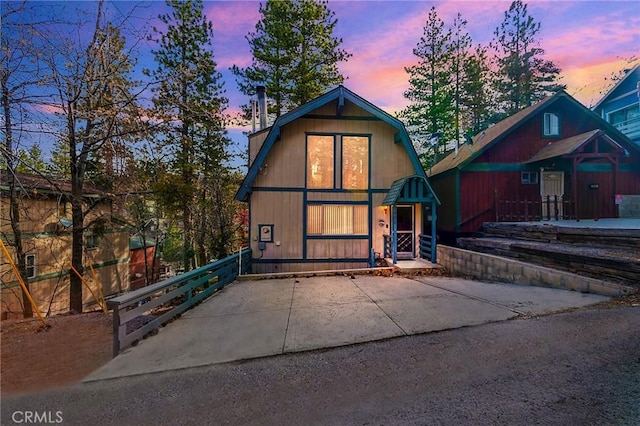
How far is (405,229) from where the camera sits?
1139 cm

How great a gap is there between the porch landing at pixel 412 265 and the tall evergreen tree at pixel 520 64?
74.4 ft

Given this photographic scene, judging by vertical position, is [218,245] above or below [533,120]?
below

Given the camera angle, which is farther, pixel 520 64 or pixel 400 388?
pixel 520 64

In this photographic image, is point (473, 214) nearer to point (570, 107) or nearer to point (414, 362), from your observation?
point (570, 107)

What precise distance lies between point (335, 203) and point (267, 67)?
13511 millimetres

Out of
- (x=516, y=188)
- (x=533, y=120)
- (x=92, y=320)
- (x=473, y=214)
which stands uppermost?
(x=533, y=120)

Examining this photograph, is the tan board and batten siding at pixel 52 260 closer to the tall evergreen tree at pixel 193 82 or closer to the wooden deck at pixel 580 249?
the tall evergreen tree at pixel 193 82

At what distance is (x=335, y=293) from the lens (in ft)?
22.4

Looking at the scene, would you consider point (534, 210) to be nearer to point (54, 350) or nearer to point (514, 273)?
point (514, 273)

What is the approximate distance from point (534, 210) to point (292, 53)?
16.8m

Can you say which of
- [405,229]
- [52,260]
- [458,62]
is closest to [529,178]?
[405,229]

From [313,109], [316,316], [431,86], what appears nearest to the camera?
[316,316]

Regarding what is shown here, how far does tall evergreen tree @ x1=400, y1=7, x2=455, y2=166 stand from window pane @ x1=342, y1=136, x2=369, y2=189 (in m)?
13.8

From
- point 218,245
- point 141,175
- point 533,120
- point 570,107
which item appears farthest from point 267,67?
point 570,107
